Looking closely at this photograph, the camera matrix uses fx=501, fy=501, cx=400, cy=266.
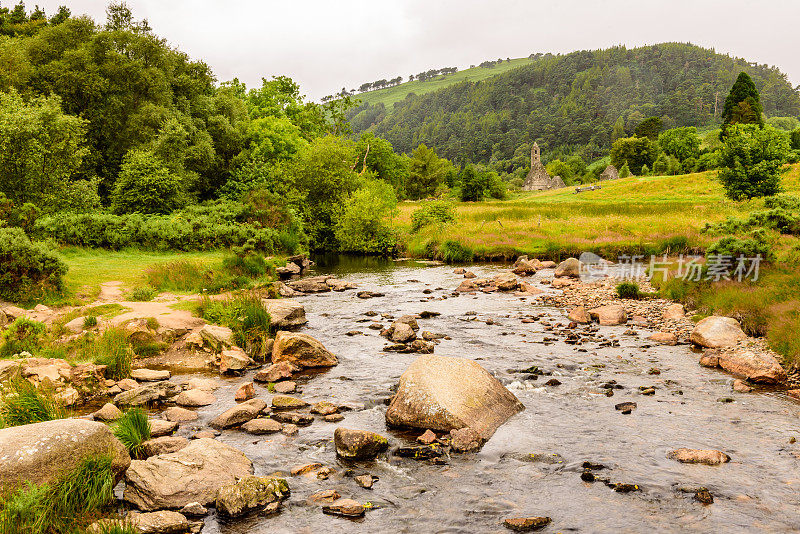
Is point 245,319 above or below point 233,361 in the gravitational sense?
above

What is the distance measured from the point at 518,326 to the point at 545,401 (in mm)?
8237

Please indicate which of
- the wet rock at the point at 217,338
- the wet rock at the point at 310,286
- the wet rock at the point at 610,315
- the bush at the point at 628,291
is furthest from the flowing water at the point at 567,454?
the wet rock at the point at 310,286

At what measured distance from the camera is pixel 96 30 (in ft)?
159

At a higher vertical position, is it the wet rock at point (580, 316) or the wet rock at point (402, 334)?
the wet rock at point (402, 334)

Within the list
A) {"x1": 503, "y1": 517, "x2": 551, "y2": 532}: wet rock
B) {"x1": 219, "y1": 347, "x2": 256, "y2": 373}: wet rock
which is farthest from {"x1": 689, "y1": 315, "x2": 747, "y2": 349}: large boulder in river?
{"x1": 219, "y1": 347, "x2": 256, "y2": 373}: wet rock

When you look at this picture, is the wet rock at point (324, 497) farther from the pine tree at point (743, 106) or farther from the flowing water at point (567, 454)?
the pine tree at point (743, 106)

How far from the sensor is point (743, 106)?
9212cm

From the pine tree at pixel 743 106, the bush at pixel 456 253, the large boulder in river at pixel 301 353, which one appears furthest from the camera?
the pine tree at pixel 743 106

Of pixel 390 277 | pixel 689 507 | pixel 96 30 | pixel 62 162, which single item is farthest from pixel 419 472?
pixel 96 30

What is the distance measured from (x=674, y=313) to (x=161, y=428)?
2058cm

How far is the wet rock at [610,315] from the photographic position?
2198 cm

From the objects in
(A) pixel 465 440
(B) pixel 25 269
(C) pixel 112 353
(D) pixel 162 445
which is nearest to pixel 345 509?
(A) pixel 465 440

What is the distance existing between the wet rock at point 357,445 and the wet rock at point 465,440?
5.41 ft

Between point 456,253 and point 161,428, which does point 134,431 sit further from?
point 456,253
